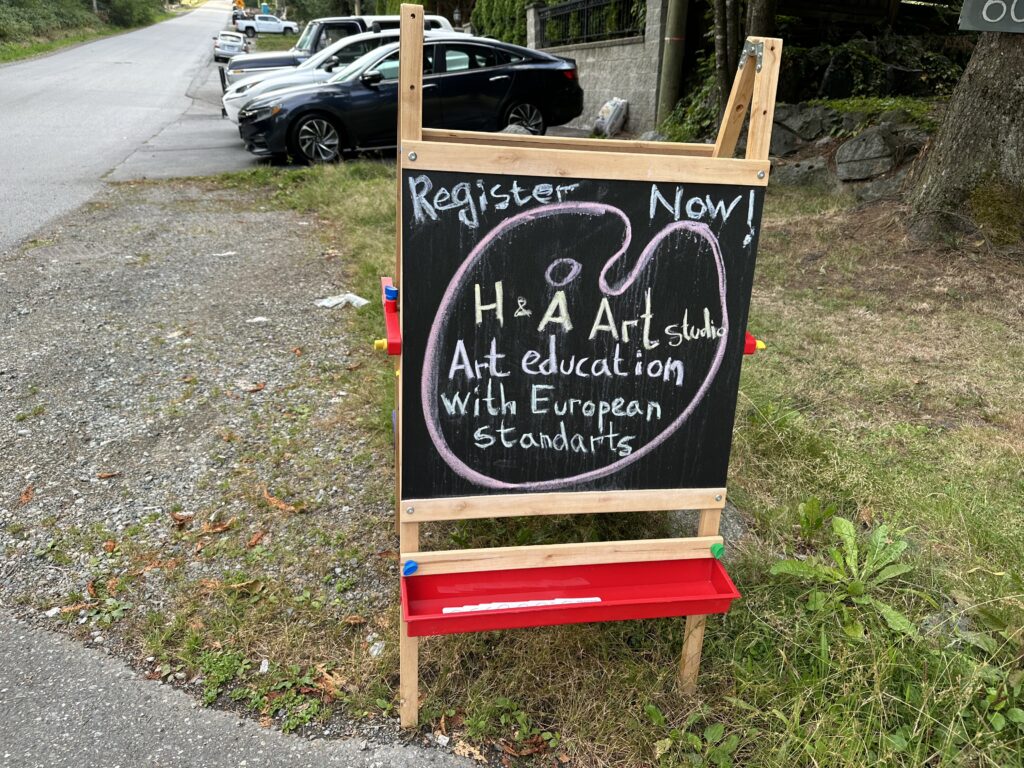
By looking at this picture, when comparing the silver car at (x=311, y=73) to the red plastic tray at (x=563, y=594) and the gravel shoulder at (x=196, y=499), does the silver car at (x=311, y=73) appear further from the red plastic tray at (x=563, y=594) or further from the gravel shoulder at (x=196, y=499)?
the red plastic tray at (x=563, y=594)

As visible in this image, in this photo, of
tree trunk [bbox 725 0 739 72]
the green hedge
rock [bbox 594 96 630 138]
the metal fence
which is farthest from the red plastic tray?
the green hedge

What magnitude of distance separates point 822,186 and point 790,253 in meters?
2.31

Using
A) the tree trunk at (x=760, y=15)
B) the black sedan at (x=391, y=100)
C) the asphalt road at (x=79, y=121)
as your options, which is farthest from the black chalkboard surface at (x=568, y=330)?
the black sedan at (x=391, y=100)

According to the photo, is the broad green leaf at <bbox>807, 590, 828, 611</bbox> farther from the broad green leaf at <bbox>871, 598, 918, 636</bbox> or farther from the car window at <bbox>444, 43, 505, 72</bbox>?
the car window at <bbox>444, 43, 505, 72</bbox>

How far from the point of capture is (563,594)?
7.45ft

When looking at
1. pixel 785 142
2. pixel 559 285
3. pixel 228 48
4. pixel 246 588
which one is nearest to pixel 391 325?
pixel 559 285

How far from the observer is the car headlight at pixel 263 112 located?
1026 cm

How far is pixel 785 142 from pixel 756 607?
810 cm

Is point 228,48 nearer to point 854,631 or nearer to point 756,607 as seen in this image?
point 756,607

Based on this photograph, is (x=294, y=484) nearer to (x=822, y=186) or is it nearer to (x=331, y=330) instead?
(x=331, y=330)

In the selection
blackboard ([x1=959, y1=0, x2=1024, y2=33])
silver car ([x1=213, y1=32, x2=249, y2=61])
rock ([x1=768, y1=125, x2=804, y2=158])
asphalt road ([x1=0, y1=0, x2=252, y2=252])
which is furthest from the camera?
silver car ([x1=213, y1=32, x2=249, y2=61])

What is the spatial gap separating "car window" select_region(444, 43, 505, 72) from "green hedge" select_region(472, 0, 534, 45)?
29.2 feet

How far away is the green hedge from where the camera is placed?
19797 millimetres

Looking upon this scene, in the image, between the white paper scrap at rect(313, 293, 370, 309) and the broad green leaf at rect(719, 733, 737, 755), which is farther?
the white paper scrap at rect(313, 293, 370, 309)
